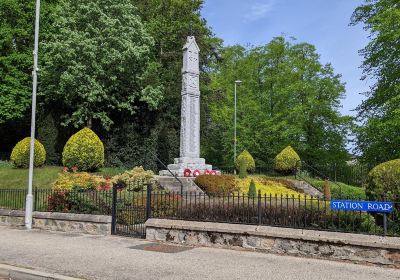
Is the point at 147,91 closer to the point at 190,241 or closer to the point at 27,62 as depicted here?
the point at 27,62

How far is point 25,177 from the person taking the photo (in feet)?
79.3

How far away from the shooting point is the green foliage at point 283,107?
37125mm

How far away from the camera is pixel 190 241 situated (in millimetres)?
10992

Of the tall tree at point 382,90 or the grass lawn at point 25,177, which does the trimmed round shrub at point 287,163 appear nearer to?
the tall tree at point 382,90

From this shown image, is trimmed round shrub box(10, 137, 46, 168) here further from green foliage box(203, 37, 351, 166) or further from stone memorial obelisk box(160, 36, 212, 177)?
green foliage box(203, 37, 351, 166)

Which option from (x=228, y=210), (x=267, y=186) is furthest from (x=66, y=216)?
(x=267, y=186)

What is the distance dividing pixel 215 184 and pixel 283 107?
1982cm

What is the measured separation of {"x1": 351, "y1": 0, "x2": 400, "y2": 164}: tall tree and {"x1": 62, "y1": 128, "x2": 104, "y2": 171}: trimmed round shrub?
15.8 m

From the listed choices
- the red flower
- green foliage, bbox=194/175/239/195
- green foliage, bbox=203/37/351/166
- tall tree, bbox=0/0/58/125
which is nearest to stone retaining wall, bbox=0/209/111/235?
green foliage, bbox=194/175/239/195

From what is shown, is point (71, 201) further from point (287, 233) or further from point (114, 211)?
point (287, 233)

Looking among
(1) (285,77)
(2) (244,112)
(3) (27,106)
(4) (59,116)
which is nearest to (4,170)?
(4) (59,116)

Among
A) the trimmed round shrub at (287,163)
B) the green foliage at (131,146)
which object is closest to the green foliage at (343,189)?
the trimmed round shrub at (287,163)

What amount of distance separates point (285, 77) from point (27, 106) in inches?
878

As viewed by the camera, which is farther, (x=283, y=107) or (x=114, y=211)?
(x=283, y=107)
